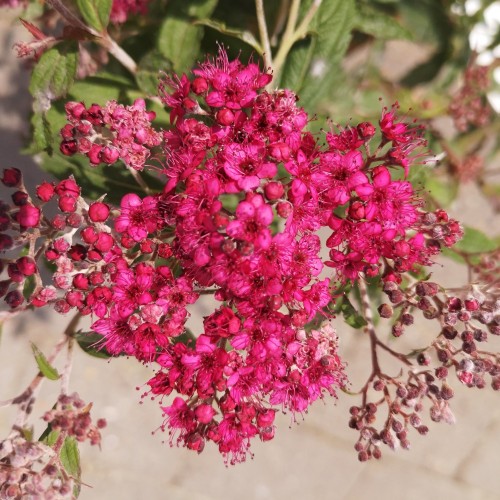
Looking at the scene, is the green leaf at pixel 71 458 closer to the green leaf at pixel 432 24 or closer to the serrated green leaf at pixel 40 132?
the serrated green leaf at pixel 40 132

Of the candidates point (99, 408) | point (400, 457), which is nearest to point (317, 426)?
point (400, 457)

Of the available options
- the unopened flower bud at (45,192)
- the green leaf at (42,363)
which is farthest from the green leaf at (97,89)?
the green leaf at (42,363)

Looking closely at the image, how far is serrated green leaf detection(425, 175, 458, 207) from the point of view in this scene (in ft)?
7.45

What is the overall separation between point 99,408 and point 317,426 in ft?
3.45

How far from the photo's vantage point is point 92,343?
53.9 inches

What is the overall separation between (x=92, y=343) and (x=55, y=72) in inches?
26.3

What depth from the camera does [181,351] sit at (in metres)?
1.18

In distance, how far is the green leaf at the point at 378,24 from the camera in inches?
73.2

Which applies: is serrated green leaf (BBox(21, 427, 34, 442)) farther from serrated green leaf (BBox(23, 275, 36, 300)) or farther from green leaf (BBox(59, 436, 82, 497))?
serrated green leaf (BBox(23, 275, 36, 300))

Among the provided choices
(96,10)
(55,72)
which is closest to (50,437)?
(55,72)

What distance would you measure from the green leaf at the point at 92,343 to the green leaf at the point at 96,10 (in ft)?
2.47

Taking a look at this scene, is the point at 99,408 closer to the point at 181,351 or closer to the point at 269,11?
the point at 181,351

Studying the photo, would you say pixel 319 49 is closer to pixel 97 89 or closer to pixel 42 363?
pixel 97 89

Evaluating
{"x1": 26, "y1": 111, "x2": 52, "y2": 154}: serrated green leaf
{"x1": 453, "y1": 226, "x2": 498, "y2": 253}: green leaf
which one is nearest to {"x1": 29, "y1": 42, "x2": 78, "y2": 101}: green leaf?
{"x1": 26, "y1": 111, "x2": 52, "y2": 154}: serrated green leaf
